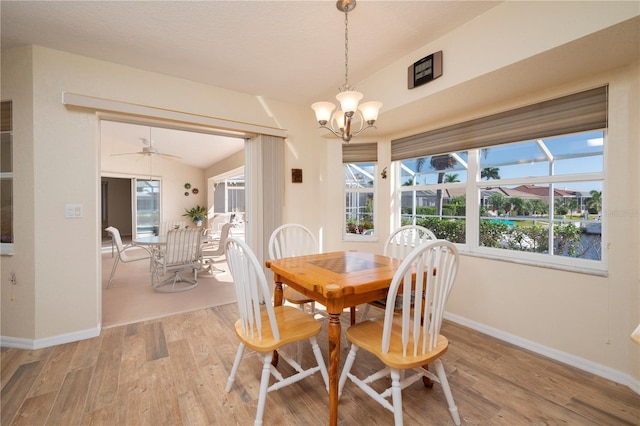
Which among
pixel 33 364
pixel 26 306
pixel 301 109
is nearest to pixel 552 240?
pixel 301 109

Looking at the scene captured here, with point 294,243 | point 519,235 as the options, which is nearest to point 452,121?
point 519,235

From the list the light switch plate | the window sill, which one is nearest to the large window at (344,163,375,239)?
the window sill

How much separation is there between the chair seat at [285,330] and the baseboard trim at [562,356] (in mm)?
1780

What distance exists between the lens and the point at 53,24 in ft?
6.54

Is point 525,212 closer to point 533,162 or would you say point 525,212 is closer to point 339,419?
point 533,162

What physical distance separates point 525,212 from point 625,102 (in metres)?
0.96

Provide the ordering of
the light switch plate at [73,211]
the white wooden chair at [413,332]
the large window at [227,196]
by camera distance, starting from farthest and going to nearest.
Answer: the large window at [227,196] < the light switch plate at [73,211] < the white wooden chair at [413,332]

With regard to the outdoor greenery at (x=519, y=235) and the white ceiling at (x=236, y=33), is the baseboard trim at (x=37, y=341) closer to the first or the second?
the white ceiling at (x=236, y=33)

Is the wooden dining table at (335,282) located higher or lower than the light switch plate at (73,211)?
lower

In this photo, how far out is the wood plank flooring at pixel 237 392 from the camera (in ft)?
4.88

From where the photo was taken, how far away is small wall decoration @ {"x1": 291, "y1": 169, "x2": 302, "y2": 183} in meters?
3.60

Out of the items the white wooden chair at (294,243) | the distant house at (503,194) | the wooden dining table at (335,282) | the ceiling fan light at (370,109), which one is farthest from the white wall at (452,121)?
the white wooden chair at (294,243)

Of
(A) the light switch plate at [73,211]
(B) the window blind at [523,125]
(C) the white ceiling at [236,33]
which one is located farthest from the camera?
(A) the light switch plate at [73,211]

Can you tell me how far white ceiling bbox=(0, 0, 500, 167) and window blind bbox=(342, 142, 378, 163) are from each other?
0.89m
